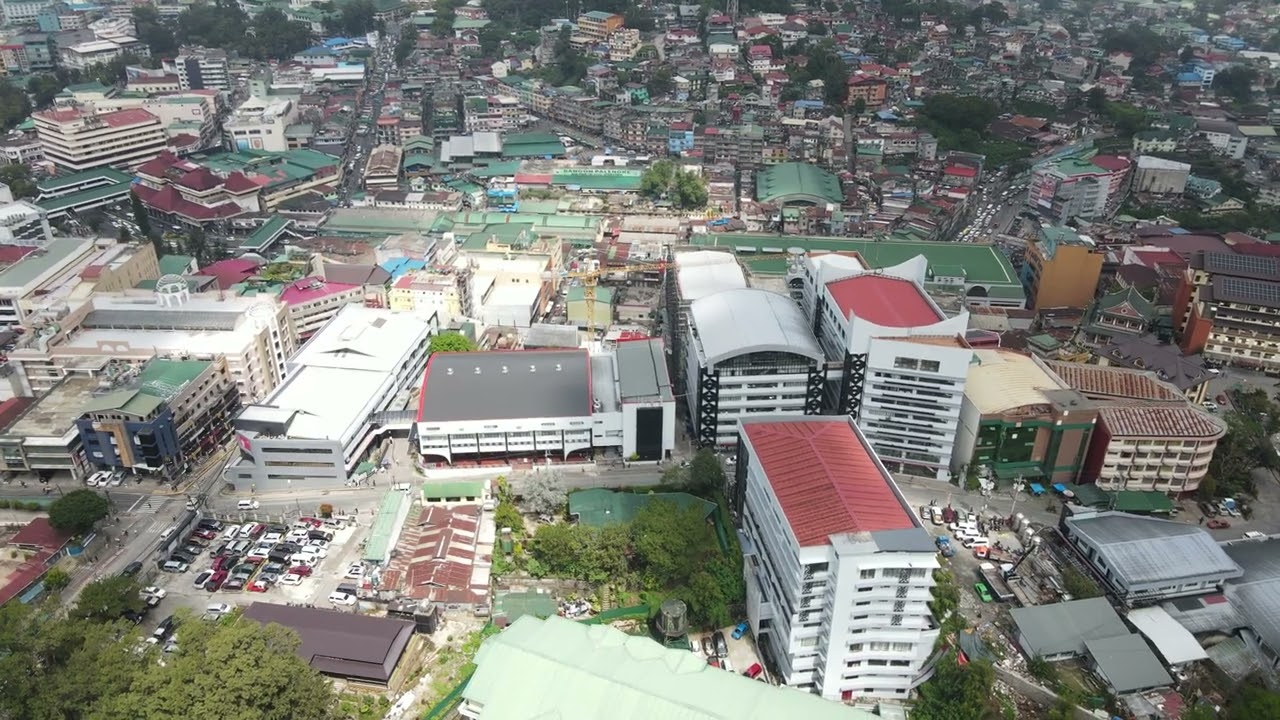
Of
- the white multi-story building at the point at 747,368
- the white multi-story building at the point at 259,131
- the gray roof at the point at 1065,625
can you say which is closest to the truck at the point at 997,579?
the gray roof at the point at 1065,625

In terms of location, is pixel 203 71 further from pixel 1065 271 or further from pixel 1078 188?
pixel 1065 271

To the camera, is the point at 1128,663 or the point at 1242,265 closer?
the point at 1128,663

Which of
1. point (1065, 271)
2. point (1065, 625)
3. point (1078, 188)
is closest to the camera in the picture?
point (1065, 625)

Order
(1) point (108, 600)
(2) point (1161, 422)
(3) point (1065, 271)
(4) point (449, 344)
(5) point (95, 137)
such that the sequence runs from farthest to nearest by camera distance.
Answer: (5) point (95, 137), (3) point (1065, 271), (4) point (449, 344), (2) point (1161, 422), (1) point (108, 600)

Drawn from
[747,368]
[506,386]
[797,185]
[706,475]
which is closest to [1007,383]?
[747,368]

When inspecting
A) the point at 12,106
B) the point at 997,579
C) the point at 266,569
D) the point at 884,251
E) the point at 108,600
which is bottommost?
the point at 266,569

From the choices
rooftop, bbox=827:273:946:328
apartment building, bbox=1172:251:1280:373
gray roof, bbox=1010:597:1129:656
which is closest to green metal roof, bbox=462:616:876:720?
gray roof, bbox=1010:597:1129:656

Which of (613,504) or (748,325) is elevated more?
(748,325)

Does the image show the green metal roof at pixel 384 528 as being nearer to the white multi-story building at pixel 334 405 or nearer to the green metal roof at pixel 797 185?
the white multi-story building at pixel 334 405
